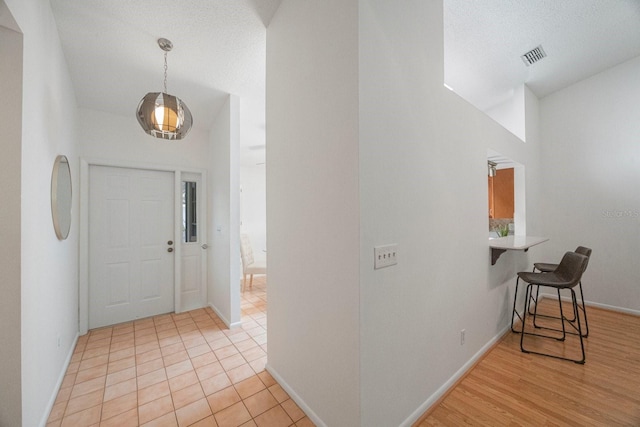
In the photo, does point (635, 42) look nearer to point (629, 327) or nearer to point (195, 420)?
point (629, 327)

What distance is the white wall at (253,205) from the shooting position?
5582mm

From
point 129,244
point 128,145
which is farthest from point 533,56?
point 129,244

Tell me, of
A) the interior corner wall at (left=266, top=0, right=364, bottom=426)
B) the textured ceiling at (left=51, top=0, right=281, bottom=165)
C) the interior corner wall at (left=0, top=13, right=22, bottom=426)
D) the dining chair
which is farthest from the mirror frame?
the dining chair

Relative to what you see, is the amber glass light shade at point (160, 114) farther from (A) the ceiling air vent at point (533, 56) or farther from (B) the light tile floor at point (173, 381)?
(A) the ceiling air vent at point (533, 56)

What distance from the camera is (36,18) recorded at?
1.48 meters

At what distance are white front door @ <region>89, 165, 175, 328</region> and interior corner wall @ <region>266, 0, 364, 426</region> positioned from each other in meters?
2.27

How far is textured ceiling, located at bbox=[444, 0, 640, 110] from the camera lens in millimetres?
2168

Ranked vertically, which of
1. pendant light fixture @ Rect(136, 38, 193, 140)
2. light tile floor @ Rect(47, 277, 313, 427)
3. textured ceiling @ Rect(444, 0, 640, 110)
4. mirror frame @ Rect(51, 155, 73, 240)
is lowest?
light tile floor @ Rect(47, 277, 313, 427)

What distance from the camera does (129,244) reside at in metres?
3.23

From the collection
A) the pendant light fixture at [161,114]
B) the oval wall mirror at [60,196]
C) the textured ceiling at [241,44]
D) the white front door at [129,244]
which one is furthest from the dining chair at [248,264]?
the pendant light fixture at [161,114]

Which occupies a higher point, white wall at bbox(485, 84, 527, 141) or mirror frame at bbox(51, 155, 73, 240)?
white wall at bbox(485, 84, 527, 141)

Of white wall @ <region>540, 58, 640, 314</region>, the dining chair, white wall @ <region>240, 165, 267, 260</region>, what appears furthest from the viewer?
white wall @ <region>240, 165, 267, 260</region>

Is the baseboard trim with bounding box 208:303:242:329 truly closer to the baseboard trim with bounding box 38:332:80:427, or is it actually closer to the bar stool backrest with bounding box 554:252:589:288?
the baseboard trim with bounding box 38:332:80:427

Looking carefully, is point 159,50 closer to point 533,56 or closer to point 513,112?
point 533,56
